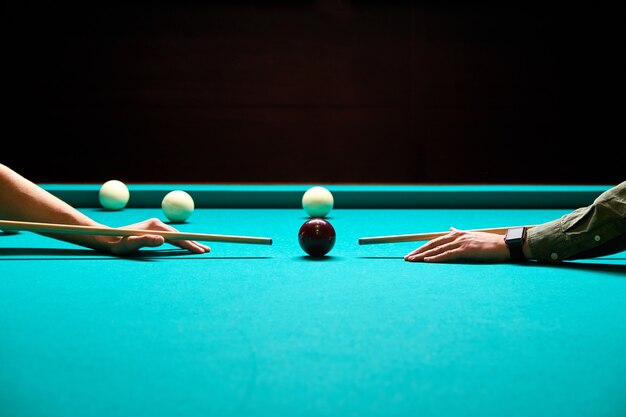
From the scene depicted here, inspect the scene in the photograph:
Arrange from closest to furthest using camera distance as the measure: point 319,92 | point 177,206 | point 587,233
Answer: point 587,233 → point 177,206 → point 319,92

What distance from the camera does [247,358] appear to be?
4.63 feet

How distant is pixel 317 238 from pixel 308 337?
1.31m

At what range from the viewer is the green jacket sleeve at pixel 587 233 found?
232 cm

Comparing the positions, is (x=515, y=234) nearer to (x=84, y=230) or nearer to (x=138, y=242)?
(x=138, y=242)

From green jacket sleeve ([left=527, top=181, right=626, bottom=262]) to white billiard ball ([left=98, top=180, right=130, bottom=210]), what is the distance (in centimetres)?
329

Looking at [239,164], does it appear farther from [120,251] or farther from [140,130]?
[120,251]

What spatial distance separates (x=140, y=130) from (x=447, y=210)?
16.1ft

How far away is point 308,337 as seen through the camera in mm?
1576

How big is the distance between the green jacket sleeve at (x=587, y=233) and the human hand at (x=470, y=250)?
0.12 m

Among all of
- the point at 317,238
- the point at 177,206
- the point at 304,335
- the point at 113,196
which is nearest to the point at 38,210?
the point at 317,238

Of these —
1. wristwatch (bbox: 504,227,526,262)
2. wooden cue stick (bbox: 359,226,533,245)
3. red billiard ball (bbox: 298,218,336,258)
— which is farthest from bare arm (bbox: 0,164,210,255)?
wristwatch (bbox: 504,227,526,262)

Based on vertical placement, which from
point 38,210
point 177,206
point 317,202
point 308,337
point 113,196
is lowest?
point 308,337

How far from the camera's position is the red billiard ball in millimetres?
2883

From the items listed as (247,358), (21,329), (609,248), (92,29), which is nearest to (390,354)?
(247,358)
